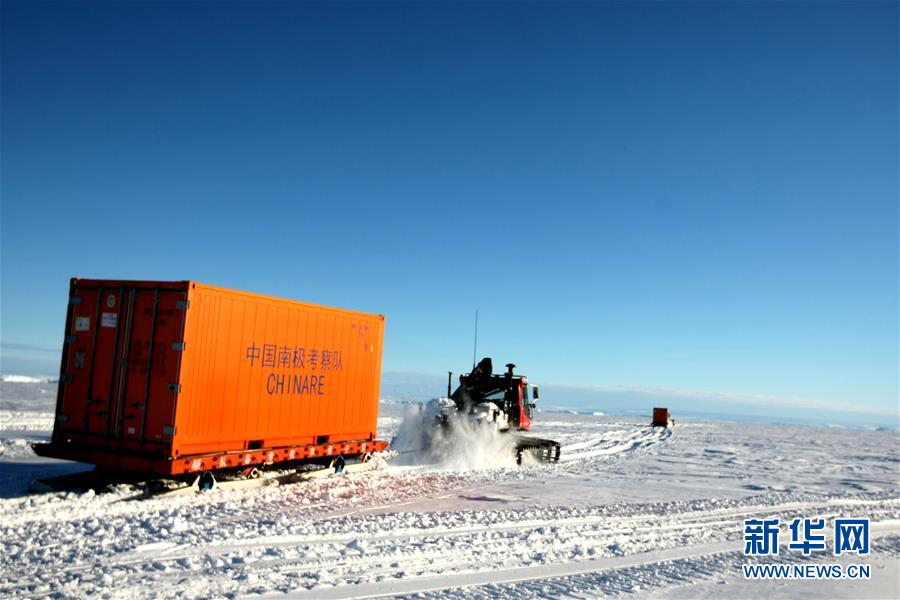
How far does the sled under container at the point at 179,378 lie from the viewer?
9641 mm

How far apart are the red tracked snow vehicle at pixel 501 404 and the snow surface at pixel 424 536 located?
2.06 metres

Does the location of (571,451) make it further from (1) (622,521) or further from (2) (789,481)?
(1) (622,521)

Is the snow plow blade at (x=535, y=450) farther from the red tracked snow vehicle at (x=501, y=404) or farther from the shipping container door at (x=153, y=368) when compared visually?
the shipping container door at (x=153, y=368)

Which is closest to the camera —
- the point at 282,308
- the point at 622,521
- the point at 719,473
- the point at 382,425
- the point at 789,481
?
the point at 622,521

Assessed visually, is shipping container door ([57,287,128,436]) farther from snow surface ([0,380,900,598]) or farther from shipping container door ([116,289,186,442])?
snow surface ([0,380,900,598])

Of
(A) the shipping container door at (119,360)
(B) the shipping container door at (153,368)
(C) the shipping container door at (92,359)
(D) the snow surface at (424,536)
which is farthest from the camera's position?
(C) the shipping container door at (92,359)

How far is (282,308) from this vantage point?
11500mm

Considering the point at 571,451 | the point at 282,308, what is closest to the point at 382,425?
the point at 571,451

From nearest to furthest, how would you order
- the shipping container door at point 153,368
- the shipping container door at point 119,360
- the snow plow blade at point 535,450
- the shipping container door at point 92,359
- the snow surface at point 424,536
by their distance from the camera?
the snow surface at point 424,536 → the shipping container door at point 153,368 → the shipping container door at point 119,360 → the shipping container door at point 92,359 → the snow plow blade at point 535,450

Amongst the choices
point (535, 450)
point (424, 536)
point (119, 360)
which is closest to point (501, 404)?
point (535, 450)

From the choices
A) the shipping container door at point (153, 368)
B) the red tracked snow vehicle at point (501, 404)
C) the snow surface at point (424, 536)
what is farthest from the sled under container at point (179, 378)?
the red tracked snow vehicle at point (501, 404)

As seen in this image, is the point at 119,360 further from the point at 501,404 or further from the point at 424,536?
the point at 501,404

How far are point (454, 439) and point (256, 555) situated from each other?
31.6 ft

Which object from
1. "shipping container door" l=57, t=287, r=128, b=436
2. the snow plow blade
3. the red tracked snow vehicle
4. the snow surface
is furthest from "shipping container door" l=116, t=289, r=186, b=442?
the snow plow blade
